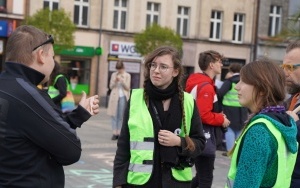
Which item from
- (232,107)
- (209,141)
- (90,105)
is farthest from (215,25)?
(90,105)

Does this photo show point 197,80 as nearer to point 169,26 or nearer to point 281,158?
point 281,158

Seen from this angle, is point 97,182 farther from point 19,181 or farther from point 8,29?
point 8,29

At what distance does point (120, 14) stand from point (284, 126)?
32.0 m

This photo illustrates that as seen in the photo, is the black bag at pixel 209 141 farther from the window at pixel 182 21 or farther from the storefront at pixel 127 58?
the window at pixel 182 21

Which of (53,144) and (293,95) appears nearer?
(53,144)

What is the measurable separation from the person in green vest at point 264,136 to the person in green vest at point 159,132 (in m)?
1.12

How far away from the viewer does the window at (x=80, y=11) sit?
33.5m

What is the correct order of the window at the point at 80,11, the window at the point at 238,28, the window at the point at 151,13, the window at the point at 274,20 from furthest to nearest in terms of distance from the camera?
the window at the point at 274,20, the window at the point at 238,28, the window at the point at 151,13, the window at the point at 80,11

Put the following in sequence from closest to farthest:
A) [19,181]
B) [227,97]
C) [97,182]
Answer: [19,181] → [97,182] → [227,97]

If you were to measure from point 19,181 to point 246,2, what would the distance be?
3714cm

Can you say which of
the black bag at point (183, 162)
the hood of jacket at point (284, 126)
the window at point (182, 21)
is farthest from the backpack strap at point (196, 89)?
the window at point (182, 21)

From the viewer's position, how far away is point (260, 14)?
3906cm

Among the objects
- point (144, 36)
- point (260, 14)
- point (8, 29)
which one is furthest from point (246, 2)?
point (8, 29)

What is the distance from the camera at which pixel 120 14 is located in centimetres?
3466
